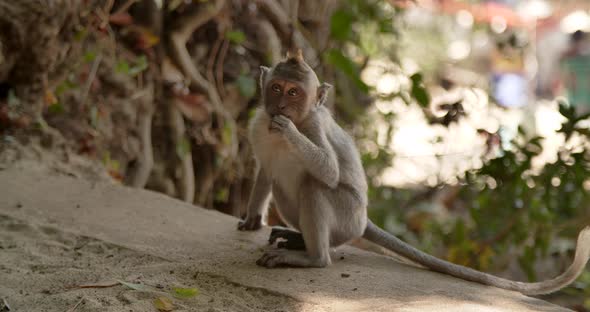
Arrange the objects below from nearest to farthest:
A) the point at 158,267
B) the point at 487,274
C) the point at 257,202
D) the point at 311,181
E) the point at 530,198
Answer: the point at 158,267 < the point at 311,181 < the point at 487,274 < the point at 257,202 < the point at 530,198

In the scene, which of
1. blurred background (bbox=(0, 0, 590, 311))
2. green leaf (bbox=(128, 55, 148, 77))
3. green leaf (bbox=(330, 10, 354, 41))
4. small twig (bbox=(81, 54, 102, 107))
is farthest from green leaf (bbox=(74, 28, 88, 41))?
green leaf (bbox=(330, 10, 354, 41))

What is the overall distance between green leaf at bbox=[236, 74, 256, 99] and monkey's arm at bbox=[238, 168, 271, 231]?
2704mm

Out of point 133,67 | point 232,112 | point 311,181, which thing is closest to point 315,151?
point 311,181

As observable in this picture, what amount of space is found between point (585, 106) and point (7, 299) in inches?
551

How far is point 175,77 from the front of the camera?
7.06 metres

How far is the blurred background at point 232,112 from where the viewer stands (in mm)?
5586

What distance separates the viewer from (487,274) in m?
4.10

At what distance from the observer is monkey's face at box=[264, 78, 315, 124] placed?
3.83 metres

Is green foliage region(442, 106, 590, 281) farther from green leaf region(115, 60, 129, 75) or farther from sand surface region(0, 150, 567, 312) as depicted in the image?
green leaf region(115, 60, 129, 75)

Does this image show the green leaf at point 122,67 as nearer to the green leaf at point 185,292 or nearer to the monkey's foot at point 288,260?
the monkey's foot at point 288,260

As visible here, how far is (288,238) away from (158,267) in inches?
38.6

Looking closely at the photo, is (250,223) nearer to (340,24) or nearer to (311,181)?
(311,181)

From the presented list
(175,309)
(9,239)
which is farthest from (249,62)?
(175,309)

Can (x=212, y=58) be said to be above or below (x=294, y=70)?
above
